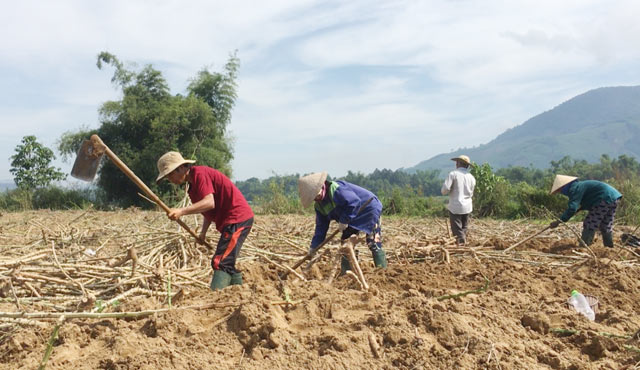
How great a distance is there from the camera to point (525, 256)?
16.9 ft

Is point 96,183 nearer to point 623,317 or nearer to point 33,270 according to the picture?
point 33,270

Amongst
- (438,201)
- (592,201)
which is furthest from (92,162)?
(438,201)

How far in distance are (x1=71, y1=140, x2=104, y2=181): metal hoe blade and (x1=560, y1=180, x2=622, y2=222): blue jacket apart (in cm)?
500

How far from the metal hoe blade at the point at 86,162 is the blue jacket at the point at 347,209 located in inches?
73.3

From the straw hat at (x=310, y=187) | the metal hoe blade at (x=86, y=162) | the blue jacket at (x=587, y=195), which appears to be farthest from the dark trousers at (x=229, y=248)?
the blue jacket at (x=587, y=195)

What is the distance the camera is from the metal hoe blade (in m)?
3.46

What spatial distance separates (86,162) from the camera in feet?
11.6

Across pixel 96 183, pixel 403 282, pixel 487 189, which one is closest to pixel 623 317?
pixel 403 282

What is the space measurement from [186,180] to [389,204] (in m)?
11.4

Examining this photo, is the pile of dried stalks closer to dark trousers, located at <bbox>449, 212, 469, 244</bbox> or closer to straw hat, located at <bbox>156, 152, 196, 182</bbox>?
dark trousers, located at <bbox>449, 212, 469, 244</bbox>

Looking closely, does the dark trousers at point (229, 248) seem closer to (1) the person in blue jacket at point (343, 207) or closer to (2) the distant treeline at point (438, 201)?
(1) the person in blue jacket at point (343, 207)

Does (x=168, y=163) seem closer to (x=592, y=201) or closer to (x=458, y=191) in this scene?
(x=458, y=191)

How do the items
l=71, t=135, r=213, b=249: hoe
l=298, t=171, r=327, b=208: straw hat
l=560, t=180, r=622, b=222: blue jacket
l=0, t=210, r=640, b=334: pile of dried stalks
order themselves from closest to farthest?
1. l=0, t=210, r=640, b=334: pile of dried stalks
2. l=71, t=135, r=213, b=249: hoe
3. l=298, t=171, r=327, b=208: straw hat
4. l=560, t=180, r=622, b=222: blue jacket

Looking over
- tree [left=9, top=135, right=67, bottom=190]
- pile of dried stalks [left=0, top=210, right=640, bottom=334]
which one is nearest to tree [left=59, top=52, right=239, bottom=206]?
tree [left=9, top=135, right=67, bottom=190]
